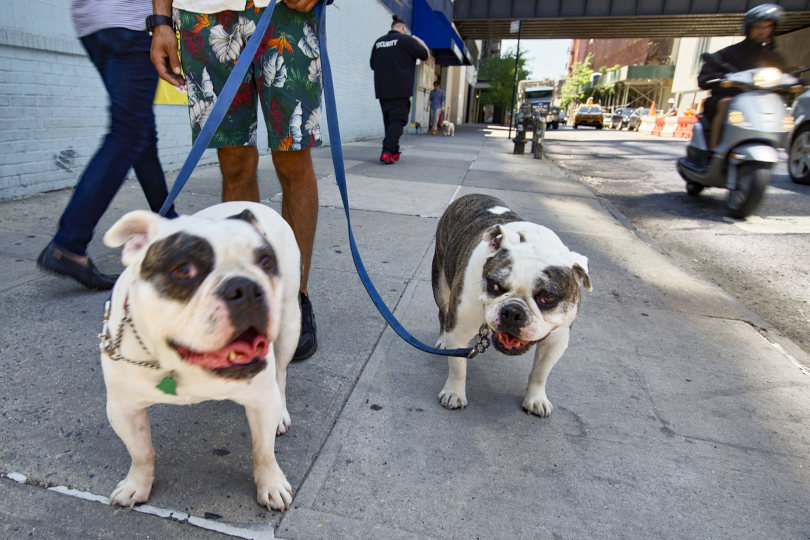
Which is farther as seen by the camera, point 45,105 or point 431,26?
point 431,26

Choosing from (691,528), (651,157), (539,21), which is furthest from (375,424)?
(539,21)

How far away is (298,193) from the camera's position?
8.82 feet

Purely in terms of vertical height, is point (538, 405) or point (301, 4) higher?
point (301, 4)

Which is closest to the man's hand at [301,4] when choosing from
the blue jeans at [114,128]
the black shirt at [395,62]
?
the blue jeans at [114,128]

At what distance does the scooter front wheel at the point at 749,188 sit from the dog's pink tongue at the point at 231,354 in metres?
6.85

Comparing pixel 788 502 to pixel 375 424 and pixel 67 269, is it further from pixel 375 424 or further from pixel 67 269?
pixel 67 269

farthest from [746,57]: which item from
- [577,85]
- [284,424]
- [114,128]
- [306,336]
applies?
[577,85]

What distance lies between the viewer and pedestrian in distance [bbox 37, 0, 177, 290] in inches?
114

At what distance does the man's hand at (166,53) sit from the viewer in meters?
2.40

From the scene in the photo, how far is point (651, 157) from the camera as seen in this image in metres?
15.3

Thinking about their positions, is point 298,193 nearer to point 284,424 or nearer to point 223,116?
point 223,116

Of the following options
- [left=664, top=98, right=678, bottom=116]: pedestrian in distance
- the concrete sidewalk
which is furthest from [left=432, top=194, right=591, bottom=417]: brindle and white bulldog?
[left=664, top=98, right=678, bottom=116]: pedestrian in distance

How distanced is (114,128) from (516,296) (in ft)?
8.40

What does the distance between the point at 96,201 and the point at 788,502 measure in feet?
12.0
